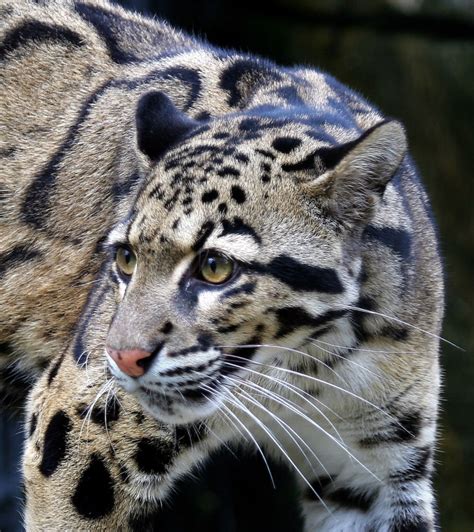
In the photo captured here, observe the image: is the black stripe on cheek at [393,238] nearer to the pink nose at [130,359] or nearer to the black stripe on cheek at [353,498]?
the pink nose at [130,359]

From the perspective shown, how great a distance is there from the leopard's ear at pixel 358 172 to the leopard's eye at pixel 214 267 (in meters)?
0.49

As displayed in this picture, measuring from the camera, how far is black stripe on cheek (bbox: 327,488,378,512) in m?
6.01

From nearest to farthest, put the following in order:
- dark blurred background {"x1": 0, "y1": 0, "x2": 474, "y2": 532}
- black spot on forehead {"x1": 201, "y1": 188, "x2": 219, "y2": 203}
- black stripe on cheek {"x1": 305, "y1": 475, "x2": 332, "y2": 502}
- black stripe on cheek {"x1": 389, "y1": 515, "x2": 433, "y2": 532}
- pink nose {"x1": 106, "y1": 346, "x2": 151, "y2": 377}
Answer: pink nose {"x1": 106, "y1": 346, "x2": 151, "y2": 377} → black spot on forehead {"x1": 201, "y1": 188, "x2": 219, "y2": 203} → black stripe on cheek {"x1": 389, "y1": 515, "x2": 433, "y2": 532} → black stripe on cheek {"x1": 305, "y1": 475, "x2": 332, "y2": 502} → dark blurred background {"x1": 0, "y1": 0, "x2": 474, "y2": 532}

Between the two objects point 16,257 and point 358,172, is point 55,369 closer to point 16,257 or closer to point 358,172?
point 16,257

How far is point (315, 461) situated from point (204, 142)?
2.00 m

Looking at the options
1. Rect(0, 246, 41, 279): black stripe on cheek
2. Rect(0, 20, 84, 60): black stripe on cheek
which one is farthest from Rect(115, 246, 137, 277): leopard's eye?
Rect(0, 20, 84, 60): black stripe on cheek

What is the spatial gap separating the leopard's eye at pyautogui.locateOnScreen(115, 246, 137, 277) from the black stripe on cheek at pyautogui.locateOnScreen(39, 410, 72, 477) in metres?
0.90

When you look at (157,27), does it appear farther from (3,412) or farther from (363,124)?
(3,412)

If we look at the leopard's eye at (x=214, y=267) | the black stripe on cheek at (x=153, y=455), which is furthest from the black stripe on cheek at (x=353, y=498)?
the leopard's eye at (x=214, y=267)

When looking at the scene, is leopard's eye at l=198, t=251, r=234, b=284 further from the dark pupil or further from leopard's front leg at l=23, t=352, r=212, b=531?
leopard's front leg at l=23, t=352, r=212, b=531

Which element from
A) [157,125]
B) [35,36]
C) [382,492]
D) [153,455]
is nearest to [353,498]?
[382,492]

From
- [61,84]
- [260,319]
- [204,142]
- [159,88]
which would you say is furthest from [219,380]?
[61,84]

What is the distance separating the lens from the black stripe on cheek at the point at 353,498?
601 cm

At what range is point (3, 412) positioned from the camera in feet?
22.7
